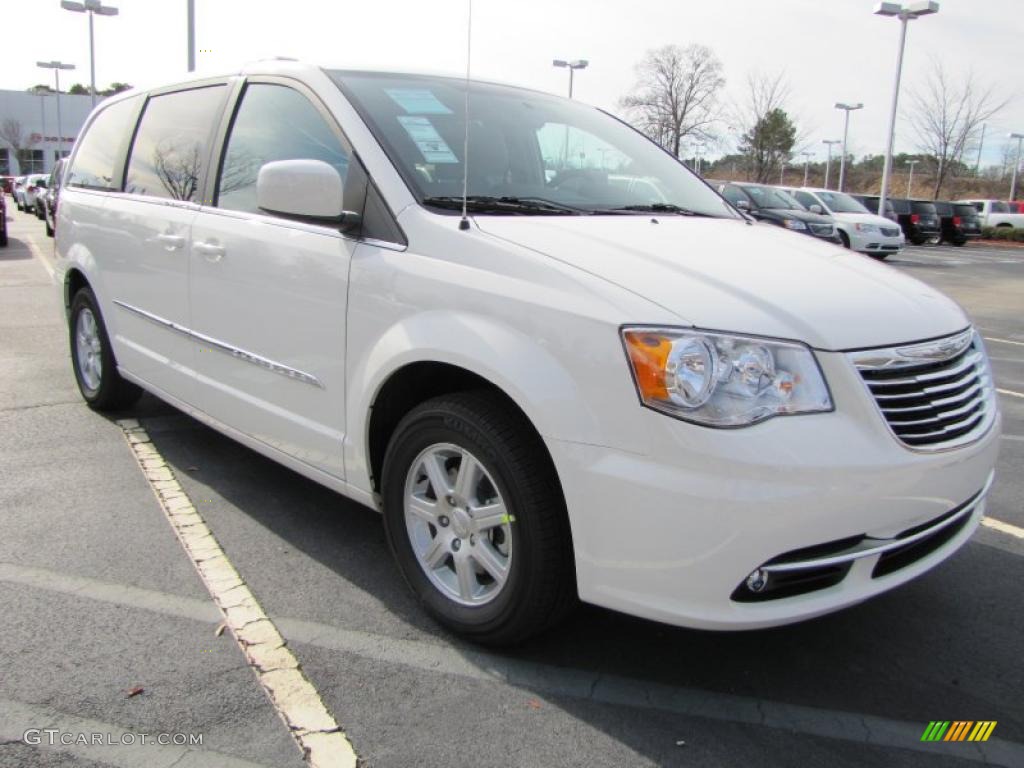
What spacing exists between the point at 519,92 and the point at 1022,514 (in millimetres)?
3041

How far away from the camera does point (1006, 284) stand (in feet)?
55.8

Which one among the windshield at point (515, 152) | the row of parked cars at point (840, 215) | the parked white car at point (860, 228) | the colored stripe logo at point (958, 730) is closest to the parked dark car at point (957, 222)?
the row of parked cars at point (840, 215)

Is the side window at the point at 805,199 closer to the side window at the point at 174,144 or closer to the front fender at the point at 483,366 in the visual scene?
the side window at the point at 174,144

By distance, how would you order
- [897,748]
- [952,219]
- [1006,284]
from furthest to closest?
[952,219]
[1006,284]
[897,748]

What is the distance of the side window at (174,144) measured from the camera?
13.0ft

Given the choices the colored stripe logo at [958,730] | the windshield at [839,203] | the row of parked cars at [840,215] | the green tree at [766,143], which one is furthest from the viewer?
the green tree at [766,143]

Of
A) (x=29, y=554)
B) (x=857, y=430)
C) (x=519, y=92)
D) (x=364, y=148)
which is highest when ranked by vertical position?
(x=519, y=92)

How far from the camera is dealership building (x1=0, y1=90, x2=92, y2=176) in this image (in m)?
68.5

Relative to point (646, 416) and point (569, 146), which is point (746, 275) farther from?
point (569, 146)

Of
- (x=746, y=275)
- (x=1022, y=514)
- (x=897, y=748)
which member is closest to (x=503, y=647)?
(x=897, y=748)

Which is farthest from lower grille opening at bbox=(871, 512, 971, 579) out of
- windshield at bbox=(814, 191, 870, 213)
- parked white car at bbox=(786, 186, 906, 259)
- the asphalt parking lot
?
windshield at bbox=(814, 191, 870, 213)

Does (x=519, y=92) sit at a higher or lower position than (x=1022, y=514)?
higher

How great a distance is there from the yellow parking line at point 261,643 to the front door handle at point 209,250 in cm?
113

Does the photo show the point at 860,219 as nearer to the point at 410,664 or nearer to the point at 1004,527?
the point at 1004,527
